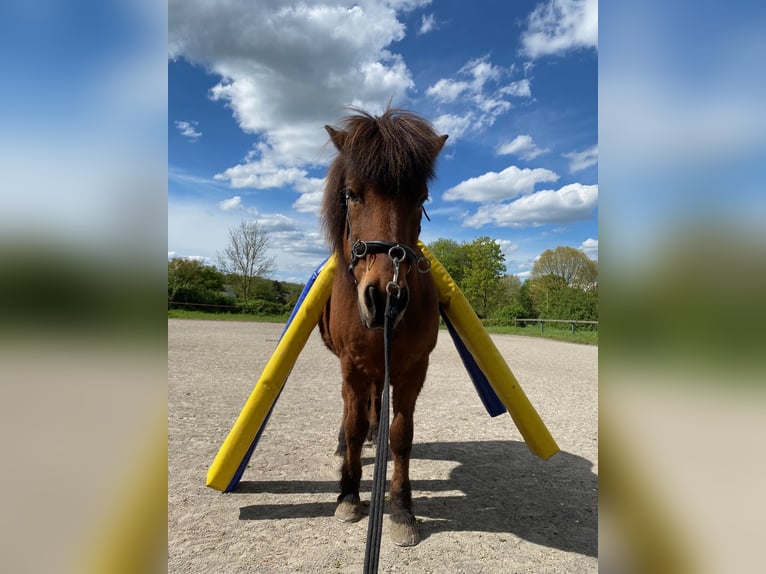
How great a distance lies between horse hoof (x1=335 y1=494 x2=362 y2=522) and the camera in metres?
3.47

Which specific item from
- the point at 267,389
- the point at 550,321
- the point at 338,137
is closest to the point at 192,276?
the point at 267,389

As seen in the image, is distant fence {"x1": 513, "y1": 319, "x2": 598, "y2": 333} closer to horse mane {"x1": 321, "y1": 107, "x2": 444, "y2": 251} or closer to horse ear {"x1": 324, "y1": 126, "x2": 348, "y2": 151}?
horse mane {"x1": 321, "y1": 107, "x2": 444, "y2": 251}

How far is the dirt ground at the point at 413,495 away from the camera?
9.79ft

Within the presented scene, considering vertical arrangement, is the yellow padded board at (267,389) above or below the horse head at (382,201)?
below

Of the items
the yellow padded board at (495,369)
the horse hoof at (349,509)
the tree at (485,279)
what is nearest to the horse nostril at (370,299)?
the yellow padded board at (495,369)

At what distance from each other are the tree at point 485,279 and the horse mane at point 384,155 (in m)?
34.1

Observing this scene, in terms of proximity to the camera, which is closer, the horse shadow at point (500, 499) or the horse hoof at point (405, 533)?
the horse hoof at point (405, 533)

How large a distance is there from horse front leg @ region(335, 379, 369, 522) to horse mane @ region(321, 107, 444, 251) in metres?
1.38

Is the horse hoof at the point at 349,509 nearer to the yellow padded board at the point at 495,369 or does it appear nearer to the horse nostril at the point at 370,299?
the yellow padded board at the point at 495,369

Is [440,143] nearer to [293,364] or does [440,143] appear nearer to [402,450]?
[293,364]

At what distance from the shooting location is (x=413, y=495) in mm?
4043

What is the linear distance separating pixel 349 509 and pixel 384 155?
10.1 feet

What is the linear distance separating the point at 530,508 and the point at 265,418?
2.73 m
